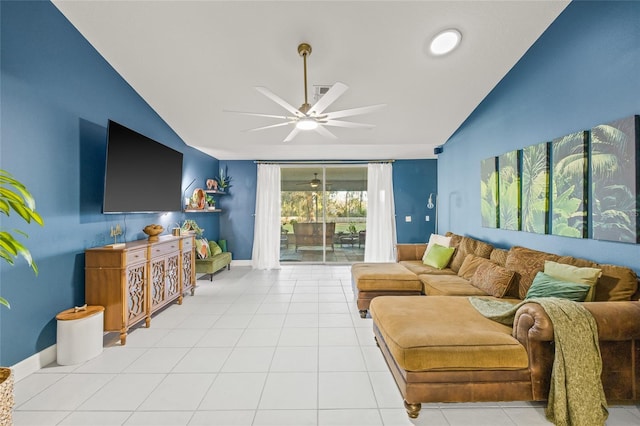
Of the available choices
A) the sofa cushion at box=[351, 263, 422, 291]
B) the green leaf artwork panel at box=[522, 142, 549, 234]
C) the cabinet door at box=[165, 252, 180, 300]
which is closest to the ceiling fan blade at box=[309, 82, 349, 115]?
the sofa cushion at box=[351, 263, 422, 291]

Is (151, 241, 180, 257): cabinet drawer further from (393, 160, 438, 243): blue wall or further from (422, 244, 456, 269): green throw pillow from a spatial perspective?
(393, 160, 438, 243): blue wall

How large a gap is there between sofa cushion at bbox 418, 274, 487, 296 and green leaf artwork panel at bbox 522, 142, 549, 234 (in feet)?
2.90

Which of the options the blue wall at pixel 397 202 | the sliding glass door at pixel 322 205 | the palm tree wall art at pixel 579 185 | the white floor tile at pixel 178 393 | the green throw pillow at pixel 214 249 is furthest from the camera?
the sliding glass door at pixel 322 205

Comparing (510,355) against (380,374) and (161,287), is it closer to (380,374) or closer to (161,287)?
(380,374)

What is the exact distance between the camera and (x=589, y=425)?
161 centimetres

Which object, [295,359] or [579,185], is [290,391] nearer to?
[295,359]

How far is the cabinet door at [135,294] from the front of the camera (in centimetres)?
281

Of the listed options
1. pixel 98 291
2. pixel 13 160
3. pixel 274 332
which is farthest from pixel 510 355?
pixel 13 160

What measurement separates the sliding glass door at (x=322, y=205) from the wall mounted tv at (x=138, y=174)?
2.85 metres

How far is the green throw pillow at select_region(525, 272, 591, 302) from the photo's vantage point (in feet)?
6.63

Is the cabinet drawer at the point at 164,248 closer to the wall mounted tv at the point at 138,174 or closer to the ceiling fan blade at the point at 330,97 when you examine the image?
the wall mounted tv at the point at 138,174

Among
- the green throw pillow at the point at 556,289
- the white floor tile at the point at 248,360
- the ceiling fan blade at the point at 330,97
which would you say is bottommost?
the white floor tile at the point at 248,360

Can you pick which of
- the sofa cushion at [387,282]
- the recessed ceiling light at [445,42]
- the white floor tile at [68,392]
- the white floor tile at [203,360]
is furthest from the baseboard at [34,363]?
the recessed ceiling light at [445,42]

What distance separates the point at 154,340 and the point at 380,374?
2.26 meters
